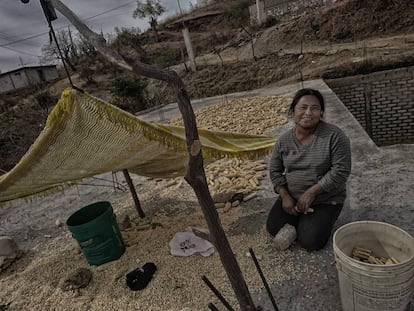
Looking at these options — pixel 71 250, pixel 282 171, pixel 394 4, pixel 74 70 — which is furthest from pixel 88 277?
pixel 74 70

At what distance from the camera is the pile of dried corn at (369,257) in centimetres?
165

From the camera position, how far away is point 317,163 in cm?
214

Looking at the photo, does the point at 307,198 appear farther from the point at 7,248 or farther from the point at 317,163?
the point at 7,248

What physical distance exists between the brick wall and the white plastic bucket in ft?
25.4

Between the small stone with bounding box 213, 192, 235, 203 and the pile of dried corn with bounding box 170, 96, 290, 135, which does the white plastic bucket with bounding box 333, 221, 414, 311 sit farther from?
the pile of dried corn with bounding box 170, 96, 290, 135

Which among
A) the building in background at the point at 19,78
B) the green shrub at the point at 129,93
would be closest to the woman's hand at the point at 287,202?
the green shrub at the point at 129,93

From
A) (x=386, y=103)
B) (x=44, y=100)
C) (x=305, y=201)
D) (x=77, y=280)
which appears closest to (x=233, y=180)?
(x=305, y=201)

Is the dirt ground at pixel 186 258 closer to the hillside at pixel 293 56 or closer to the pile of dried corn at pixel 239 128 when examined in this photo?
the pile of dried corn at pixel 239 128

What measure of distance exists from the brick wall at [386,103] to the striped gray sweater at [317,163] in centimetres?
729

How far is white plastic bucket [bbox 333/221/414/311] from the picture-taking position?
136 centimetres

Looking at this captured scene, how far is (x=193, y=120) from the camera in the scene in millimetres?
1107

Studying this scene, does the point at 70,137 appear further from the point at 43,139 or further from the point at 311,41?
the point at 311,41

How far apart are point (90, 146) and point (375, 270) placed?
1869 millimetres

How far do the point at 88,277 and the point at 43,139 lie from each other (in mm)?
1286
